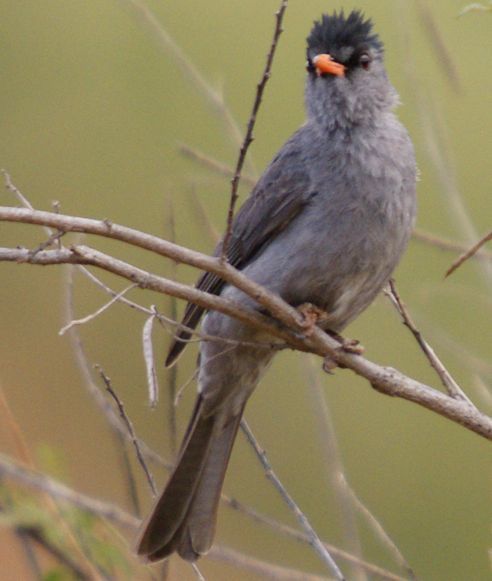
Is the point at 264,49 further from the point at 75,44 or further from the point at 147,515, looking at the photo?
the point at 147,515

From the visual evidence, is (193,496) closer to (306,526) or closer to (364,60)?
(306,526)

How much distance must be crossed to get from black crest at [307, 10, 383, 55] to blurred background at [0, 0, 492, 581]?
218 cm

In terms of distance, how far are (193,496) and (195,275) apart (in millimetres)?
3067

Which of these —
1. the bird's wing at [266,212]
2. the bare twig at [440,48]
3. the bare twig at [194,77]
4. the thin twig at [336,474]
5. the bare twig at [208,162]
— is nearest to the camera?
the thin twig at [336,474]

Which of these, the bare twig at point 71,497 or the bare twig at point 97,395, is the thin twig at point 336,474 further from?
the bare twig at point 71,497

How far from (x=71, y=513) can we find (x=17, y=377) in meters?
4.44

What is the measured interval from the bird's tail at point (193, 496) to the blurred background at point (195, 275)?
1580mm

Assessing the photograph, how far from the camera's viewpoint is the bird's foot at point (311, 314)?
4.02m

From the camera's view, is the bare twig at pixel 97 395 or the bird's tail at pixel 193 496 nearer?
the bare twig at pixel 97 395

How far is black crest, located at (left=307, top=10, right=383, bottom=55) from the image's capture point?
14.9 ft

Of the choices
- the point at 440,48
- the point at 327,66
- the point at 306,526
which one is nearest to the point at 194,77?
the point at 327,66

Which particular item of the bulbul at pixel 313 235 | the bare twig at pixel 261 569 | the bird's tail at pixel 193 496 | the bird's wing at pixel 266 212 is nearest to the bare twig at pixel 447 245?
the bulbul at pixel 313 235

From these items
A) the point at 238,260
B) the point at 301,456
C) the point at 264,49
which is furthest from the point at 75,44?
the point at 238,260

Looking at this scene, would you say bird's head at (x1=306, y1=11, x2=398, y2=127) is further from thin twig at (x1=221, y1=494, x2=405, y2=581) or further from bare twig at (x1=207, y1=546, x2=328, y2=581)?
bare twig at (x1=207, y1=546, x2=328, y2=581)
